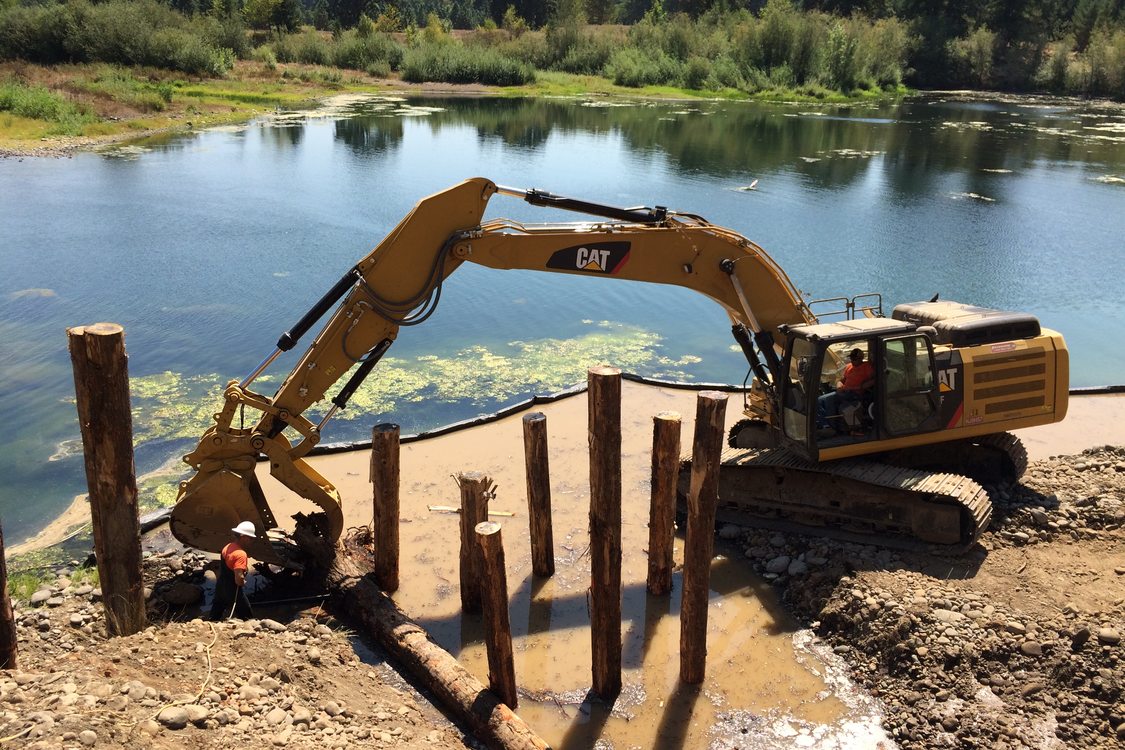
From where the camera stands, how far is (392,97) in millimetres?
58562

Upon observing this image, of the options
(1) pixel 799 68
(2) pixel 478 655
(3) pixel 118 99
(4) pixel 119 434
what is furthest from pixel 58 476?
(1) pixel 799 68

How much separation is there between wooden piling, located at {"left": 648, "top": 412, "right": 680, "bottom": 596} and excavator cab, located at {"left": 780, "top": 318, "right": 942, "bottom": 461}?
168 centimetres

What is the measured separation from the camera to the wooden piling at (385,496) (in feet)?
26.7

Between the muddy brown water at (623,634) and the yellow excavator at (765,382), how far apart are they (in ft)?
3.96

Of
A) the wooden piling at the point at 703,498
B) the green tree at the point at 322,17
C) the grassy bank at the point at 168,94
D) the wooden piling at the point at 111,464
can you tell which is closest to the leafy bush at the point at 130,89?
the grassy bank at the point at 168,94

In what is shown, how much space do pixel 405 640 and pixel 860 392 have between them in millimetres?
4898

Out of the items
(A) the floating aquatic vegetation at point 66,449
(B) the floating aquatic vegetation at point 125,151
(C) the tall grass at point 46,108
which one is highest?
(C) the tall grass at point 46,108

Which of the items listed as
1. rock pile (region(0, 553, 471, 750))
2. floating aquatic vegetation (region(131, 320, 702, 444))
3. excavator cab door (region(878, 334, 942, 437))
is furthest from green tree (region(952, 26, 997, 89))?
rock pile (region(0, 553, 471, 750))

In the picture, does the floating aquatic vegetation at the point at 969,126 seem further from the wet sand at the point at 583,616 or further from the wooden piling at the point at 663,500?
the wooden piling at the point at 663,500

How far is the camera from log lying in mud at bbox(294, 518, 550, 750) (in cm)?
666

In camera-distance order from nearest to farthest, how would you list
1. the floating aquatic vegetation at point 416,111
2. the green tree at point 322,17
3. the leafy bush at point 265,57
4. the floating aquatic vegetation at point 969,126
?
the floating aquatic vegetation at point 969,126
the floating aquatic vegetation at point 416,111
the leafy bush at point 265,57
the green tree at point 322,17

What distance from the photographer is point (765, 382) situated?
32.0 feet

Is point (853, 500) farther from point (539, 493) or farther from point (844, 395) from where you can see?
point (539, 493)

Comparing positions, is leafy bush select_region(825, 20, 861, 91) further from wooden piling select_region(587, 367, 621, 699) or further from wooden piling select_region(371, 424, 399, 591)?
wooden piling select_region(587, 367, 621, 699)
